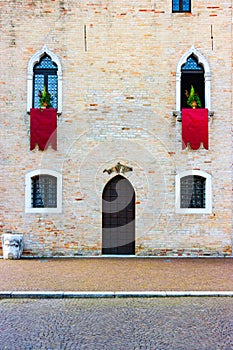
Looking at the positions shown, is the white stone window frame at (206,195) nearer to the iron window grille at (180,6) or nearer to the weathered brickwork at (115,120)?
the weathered brickwork at (115,120)

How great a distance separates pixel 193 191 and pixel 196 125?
220cm

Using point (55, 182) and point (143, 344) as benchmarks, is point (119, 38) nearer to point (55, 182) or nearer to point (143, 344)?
point (55, 182)

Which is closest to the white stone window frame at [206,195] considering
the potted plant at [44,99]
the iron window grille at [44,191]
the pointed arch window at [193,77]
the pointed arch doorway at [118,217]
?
the pointed arch doorway at [118,217]

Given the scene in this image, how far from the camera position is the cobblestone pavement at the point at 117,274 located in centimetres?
835

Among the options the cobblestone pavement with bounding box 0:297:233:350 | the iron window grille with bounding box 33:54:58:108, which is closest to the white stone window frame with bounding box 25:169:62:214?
the iron window grille with bounding box 33:54:58:108

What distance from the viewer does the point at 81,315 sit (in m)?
6.57

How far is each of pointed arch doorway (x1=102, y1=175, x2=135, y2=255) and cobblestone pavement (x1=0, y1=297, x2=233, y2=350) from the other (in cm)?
521

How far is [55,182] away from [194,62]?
6243 millimetres

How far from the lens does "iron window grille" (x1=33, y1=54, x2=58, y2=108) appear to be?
43.0 ft

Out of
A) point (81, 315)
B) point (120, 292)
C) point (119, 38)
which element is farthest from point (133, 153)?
point (81, 315)

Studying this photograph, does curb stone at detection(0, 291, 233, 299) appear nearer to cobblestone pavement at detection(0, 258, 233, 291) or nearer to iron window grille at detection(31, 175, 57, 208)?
cobblestone pavement at detection(0, 258, 233, 291)

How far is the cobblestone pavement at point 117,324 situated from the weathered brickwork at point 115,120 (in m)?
5.15

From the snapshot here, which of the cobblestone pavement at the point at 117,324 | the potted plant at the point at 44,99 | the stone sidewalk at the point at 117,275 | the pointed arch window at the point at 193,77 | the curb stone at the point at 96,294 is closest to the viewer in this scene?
the cobblestone pavement at the point at 117,324

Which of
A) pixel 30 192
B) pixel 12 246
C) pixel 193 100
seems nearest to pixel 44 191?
pixel 30 192
